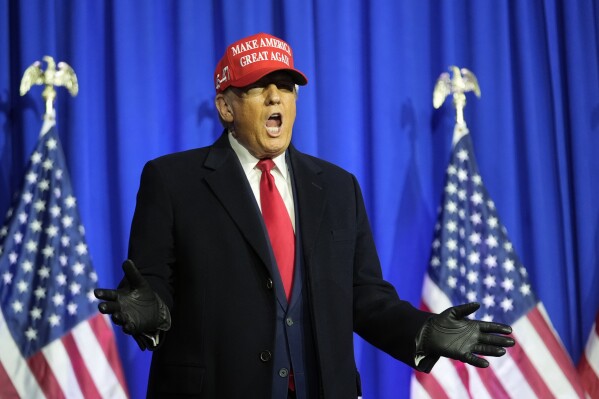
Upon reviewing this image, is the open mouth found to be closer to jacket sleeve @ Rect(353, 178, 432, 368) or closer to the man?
the man

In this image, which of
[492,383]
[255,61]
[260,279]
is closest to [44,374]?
[260,279]

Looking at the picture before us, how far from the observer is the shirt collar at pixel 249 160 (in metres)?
2.08

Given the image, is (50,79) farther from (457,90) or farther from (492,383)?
(492,383)

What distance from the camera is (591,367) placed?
376 cm

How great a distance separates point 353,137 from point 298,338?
1.92 meters

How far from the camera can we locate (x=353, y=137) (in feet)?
→ 12.0

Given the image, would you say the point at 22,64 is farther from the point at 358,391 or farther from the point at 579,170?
the point at 579,170

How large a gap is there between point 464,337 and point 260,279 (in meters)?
0.49

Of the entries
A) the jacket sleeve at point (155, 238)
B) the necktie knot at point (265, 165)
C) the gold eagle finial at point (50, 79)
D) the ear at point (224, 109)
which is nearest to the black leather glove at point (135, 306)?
the jacket sleeve at point (155, 238)

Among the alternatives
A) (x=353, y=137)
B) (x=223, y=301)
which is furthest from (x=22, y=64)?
Answer: (x=223, y=301)

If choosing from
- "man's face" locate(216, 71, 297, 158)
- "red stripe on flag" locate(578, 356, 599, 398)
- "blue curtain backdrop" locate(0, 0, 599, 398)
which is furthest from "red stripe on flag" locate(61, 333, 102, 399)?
"red stripe on flag" locate(578, 356, 599, 398)

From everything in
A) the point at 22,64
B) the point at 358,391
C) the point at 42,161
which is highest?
the point at 22,64

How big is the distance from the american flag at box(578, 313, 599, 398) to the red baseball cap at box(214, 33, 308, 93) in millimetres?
2394

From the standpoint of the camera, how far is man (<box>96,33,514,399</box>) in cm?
182
